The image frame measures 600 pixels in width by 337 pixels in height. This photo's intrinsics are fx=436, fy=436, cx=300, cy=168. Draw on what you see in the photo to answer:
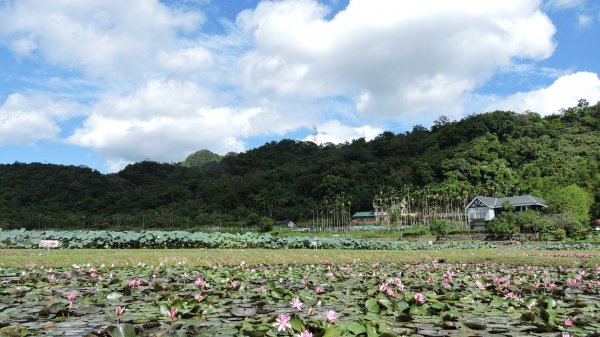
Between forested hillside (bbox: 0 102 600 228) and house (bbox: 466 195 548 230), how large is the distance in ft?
10.8

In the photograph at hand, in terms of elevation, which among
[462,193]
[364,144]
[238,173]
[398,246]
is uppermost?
[364,144]

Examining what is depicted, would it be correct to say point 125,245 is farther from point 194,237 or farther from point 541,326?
Answer: point 541,326

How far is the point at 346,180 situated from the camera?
341 feet

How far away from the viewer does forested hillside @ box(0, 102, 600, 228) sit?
8119cm

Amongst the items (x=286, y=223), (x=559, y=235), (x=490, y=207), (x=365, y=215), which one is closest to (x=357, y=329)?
(x=559, y=235)

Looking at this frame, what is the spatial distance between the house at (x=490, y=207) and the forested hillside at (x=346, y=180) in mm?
3300

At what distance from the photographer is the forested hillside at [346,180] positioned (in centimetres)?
8119

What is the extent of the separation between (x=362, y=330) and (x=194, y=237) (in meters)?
26.0

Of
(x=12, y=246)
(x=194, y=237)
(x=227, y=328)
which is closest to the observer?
(x=227, y=328)

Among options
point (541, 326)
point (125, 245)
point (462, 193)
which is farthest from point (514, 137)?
point (541, 326)

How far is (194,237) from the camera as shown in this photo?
28766 millimetres

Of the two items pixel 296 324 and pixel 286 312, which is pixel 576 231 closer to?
pixel 286 312

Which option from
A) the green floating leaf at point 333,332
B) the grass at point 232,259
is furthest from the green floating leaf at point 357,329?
the grass at point 232,259

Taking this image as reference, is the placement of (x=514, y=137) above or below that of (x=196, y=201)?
above
